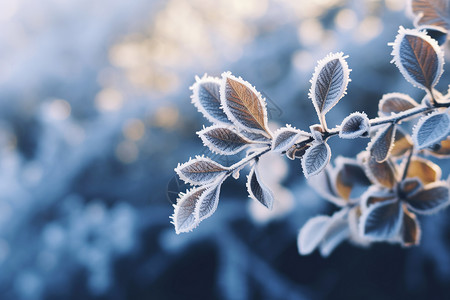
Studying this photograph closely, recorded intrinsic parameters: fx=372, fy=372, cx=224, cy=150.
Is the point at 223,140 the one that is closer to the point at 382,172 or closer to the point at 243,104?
the point at 243,104

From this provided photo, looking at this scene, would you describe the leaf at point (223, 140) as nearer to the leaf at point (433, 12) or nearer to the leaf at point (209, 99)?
the leaf at point (209, 99)

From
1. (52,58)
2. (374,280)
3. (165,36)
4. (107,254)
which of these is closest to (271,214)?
(374,280)

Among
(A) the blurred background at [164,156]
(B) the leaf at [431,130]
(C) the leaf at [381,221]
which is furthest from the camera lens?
(A) the blurred background at [164,156]

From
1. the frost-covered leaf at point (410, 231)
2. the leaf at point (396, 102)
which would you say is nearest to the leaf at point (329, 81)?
the leaf at point (396, 102)

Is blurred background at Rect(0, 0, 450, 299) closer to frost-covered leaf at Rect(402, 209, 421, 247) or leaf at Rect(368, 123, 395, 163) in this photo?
frost-covered leaf at Rect(402, 209, 421, 247)

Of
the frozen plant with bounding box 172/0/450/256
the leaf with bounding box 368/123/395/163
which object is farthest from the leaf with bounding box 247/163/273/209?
the leaf with bounding box 368/123/395/163

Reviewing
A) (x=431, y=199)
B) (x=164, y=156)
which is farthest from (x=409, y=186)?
(x=164, y=156)

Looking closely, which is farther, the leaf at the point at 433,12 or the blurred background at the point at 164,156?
the blurred background at the point at 164,156

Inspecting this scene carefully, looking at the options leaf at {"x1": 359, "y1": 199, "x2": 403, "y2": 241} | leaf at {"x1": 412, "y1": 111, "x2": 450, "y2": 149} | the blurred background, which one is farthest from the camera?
the blurred background
